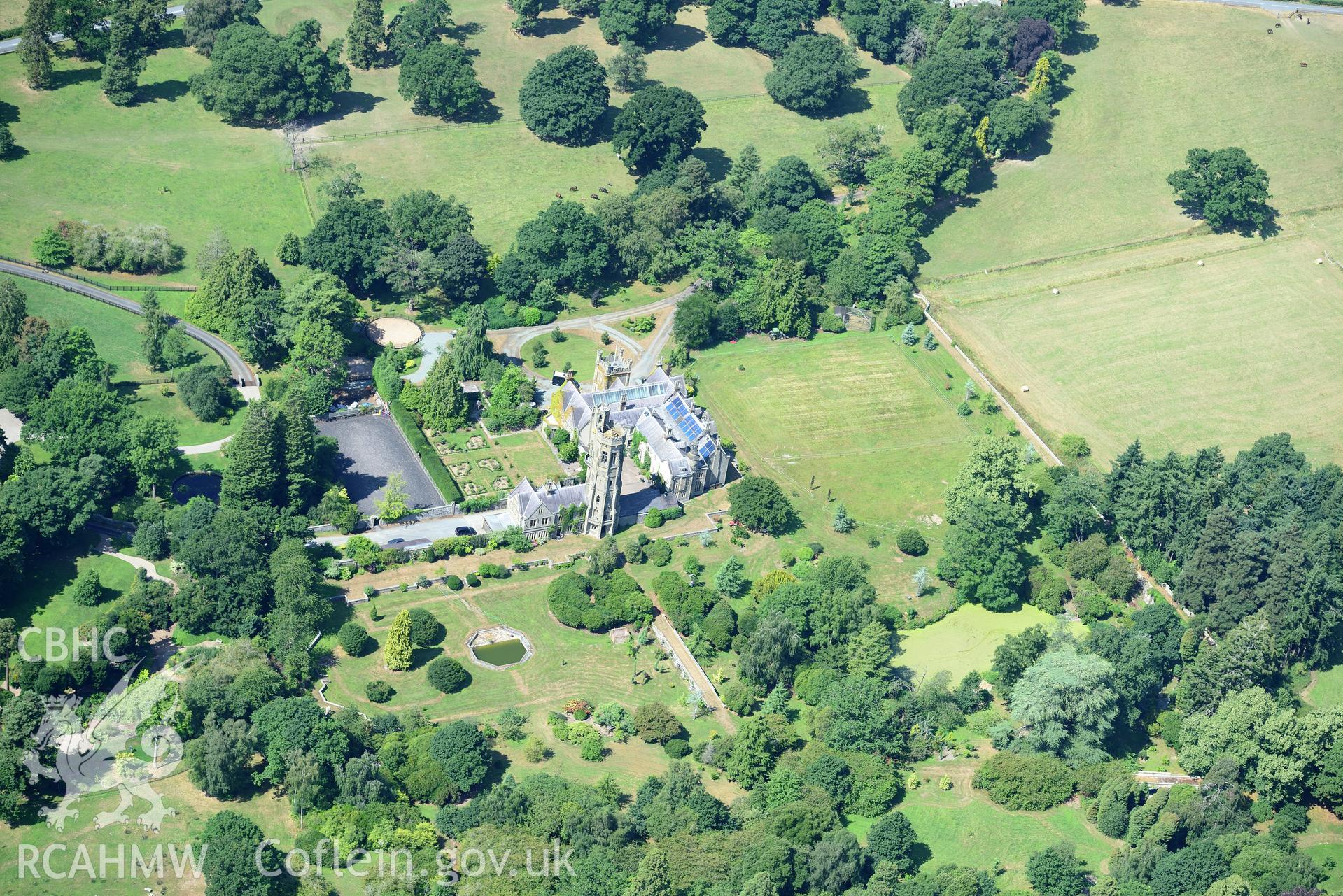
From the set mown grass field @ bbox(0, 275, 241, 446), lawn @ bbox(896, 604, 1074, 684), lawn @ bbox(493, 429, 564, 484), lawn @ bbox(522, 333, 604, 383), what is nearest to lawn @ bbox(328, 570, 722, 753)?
lawn @ bbox(493, 429, 564, 484)

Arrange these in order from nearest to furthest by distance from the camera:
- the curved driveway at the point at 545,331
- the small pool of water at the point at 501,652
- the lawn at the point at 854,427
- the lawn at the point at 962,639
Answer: the small pool of water at the point at 501,652 < the lawn at the point at 962,639 < the lawn at the point at 854,427 < the curved driveway at the point at 545,331

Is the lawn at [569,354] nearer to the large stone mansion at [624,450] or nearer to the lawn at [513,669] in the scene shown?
the large stone mansion at [624,450]

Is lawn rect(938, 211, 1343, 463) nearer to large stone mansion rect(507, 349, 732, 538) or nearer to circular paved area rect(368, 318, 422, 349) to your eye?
large stone mansion rect(507, 349, 732, 538)

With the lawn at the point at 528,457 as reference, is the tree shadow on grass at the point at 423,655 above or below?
above

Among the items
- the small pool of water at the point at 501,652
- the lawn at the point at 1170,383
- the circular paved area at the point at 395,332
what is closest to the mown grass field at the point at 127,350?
the circular paved area at the point at 395,332

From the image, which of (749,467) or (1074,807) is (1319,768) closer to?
(1074,807)

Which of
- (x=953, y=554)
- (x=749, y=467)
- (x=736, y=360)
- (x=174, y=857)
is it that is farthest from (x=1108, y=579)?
(x=174, y=857)
